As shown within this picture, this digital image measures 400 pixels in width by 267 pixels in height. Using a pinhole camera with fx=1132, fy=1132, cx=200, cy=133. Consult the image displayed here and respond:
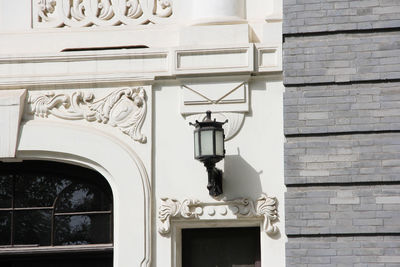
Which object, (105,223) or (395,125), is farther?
(105,223)

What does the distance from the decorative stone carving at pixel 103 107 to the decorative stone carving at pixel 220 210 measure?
29.0 inches

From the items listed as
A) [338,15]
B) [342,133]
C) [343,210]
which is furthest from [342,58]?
[343,210]

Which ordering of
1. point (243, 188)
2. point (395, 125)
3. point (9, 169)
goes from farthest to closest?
point (9, 169) → point (243, 188) → point (395, 125)

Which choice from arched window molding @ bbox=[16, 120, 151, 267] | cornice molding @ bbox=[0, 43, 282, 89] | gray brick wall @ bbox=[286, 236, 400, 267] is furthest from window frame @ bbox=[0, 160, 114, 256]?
gray brick wall @ bbox=[286, 236, 400, 267]

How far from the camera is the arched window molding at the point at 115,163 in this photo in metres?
10.6

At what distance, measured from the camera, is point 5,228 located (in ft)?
37.2

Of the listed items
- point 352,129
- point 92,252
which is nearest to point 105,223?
point 92,252

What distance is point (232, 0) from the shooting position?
1091cm

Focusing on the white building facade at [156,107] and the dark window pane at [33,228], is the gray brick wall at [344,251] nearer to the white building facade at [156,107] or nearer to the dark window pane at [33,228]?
the white building facade at [156,107]

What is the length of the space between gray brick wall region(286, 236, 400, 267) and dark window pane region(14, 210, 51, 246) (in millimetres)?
3014

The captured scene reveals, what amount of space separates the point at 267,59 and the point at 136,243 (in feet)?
6.97

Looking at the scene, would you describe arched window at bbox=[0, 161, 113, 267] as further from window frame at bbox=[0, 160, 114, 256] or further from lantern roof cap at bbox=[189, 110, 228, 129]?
lantern roof cap at bbox=[189, 110, 228, 129]

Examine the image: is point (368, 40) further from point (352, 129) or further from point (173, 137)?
point (173, 137)

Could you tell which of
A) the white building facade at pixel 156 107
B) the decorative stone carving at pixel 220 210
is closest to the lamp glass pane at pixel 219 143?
the white building facade at pixel 156 107
